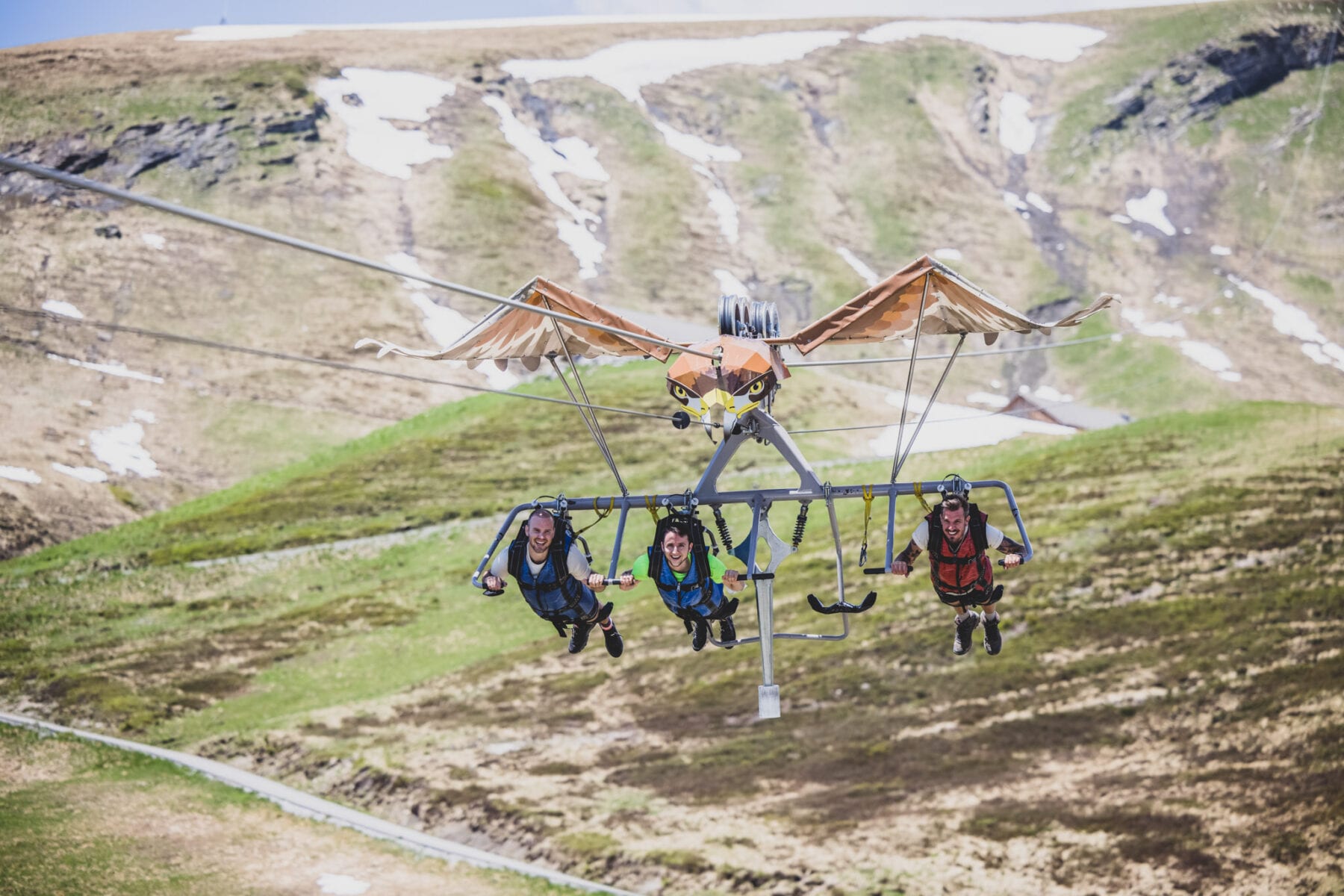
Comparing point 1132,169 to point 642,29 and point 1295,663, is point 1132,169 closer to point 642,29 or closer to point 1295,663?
point 642,29

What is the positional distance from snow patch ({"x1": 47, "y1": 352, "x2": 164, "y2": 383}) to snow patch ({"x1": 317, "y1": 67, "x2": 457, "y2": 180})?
3541cm

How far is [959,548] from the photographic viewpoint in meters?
16.7

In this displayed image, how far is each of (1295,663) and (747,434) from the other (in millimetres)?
30913

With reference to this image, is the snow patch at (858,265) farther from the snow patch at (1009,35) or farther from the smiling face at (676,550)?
the smiling face at (676,550)

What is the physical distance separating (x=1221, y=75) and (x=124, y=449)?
117m

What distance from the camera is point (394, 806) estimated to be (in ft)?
128

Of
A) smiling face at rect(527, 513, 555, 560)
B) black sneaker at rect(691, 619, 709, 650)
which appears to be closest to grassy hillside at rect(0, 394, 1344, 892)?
black sneaker at rect(691, 619, 709, 650)

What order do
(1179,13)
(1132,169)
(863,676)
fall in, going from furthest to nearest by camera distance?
(1179,13)
(1132,169)
(863,676)

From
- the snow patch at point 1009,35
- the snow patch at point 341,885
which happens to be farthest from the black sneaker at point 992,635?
the snow patch at point 1009,35

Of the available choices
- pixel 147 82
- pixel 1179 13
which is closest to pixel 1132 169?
pixel 1179 13

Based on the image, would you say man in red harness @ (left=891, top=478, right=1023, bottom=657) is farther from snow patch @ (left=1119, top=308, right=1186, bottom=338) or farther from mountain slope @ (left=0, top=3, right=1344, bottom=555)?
snow patch @ (left=1119, top=308, right=1186, bottom=338)

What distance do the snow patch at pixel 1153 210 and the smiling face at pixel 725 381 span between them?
390ft

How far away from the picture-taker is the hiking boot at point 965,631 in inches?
697

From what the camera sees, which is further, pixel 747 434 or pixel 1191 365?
pixel 1191 365
